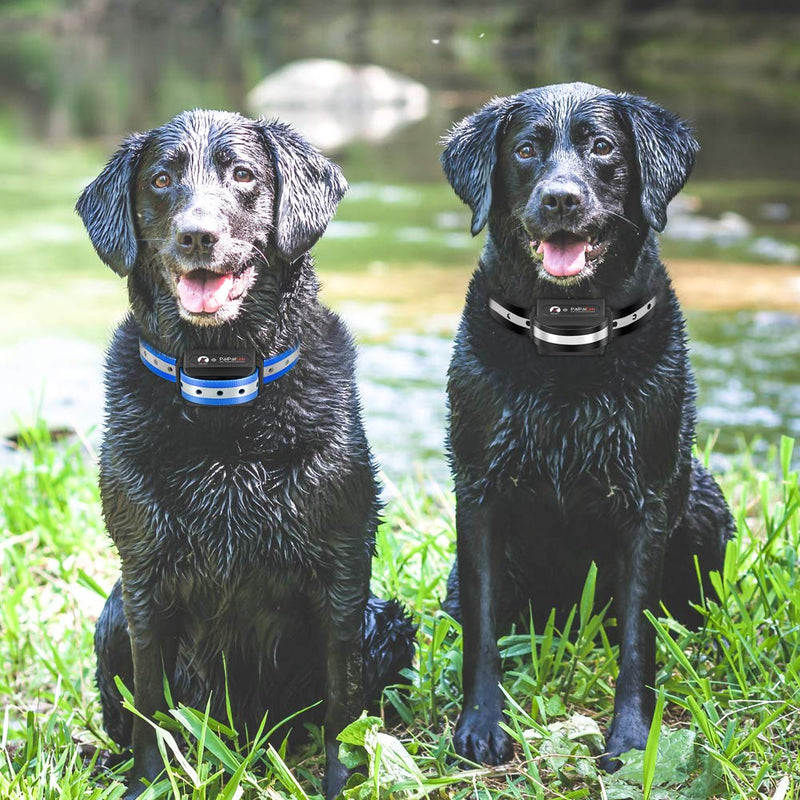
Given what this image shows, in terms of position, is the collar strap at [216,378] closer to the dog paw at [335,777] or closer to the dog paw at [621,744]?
the dog paw at [335,777]

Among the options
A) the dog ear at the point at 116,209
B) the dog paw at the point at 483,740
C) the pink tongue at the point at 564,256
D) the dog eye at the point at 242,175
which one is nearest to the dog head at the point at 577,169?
the pink tongue at the point at 564,256

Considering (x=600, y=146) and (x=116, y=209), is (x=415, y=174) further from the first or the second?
(x=116, y=209)

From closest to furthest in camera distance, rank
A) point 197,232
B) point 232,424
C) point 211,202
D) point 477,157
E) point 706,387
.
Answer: point 197,232, point 211,202, point 232,424, point 477,157, point 706,387

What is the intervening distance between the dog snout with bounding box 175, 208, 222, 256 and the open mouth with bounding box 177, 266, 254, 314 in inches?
3.4

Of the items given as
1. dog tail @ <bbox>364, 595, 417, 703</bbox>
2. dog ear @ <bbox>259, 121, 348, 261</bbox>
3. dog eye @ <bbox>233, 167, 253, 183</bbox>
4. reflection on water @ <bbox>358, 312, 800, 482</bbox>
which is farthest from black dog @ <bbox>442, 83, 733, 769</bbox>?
reflection on water @ <bbox>358, 312, 800, 482</bbox>

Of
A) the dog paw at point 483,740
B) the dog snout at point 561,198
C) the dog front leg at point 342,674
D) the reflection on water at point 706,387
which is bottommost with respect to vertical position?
the reflection on water at point 706,387

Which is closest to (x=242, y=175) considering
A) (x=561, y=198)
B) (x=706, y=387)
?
Result: (x=561, y=198)

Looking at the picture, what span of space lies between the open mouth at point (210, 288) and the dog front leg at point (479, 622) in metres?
0.84

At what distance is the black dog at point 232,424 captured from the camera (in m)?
2.93

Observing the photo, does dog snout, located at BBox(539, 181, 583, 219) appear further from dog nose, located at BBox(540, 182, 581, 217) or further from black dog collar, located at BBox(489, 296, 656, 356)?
black dog collar, located at BBox(489, 296, 656, 356)

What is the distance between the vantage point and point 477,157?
319 cm

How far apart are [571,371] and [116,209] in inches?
48.3

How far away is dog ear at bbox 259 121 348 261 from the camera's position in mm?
2932

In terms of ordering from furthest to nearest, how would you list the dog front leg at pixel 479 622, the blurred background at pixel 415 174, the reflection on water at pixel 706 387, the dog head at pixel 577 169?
the blurred background at pixel 415 174, the reflection on water at pixel 706 387, the dog front leg at pixel 479 622, the dog head at pixel 577 169
